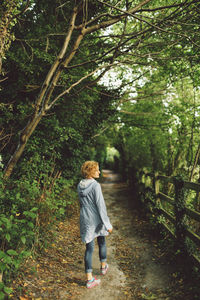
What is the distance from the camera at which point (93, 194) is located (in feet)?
12.1

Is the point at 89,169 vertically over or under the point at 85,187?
over

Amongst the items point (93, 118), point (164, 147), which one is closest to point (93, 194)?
point (93, 118)

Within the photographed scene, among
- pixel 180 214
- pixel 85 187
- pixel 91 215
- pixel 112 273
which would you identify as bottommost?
pixel 112 273

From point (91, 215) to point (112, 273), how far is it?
1306 millimetres

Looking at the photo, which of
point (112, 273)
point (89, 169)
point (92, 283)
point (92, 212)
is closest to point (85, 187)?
point (89, 169)

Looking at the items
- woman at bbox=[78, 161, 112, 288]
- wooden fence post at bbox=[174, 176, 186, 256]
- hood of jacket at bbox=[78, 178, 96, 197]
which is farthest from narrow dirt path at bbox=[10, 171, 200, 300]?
hood of jacket at bbox=[78, 178, 96, 197]

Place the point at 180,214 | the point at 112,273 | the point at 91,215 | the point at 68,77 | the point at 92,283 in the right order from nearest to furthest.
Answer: the point at 92,283
the point at 91,215
the point at 112,273
the point at 180,214
the point at 68,77

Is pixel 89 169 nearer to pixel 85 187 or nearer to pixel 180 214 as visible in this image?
pixel 85 187

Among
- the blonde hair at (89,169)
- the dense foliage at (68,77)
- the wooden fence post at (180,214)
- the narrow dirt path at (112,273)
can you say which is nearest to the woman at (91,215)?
the blonde hair at (89,169)

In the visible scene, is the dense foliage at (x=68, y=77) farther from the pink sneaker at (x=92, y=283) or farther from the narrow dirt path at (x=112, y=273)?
the pink sneaker at (x=92, y=283)

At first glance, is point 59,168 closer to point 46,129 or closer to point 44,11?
point 46,129

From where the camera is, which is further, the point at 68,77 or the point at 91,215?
the point at 68,77

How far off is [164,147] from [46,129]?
684 centimetres

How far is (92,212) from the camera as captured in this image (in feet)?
12.2
